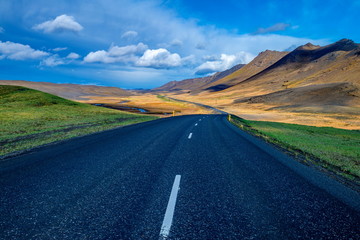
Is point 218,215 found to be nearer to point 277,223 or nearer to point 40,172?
point 277,223

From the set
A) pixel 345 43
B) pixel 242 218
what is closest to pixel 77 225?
pixel 242 218

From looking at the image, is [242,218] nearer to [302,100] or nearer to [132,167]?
[132,167]

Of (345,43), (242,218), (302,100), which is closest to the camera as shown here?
(242,218)

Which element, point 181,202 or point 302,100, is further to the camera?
point 302,100

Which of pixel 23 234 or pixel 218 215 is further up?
pixel 218 215

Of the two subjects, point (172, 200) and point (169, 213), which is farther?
point (172, 200)

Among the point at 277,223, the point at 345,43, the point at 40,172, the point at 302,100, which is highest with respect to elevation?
the point at 345,43

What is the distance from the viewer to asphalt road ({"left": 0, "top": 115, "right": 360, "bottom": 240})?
361 cm

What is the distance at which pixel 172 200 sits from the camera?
4691mm

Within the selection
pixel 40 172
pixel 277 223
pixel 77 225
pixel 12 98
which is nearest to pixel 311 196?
pixel 277 223

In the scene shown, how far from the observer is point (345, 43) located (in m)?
194

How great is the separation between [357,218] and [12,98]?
59.3m

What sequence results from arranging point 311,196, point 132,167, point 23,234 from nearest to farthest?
point 23,234 < point 311,196 < point 132,167

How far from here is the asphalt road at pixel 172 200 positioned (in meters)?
3.61
